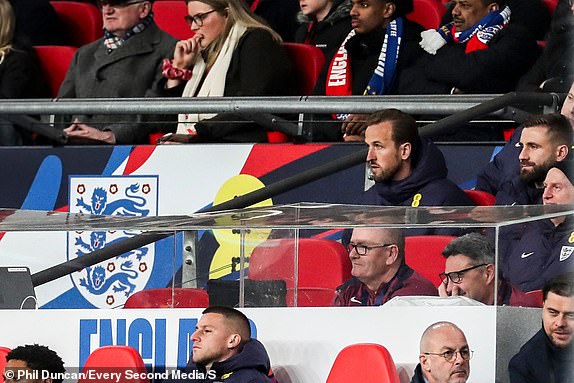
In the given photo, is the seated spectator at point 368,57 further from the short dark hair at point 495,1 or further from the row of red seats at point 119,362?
the row of red seats at point 119,362

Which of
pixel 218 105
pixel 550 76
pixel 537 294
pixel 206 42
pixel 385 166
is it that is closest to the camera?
pixel 537 294

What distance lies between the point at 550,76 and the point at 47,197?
95.3 inches

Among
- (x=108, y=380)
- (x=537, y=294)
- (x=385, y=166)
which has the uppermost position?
(x=385, y=166)

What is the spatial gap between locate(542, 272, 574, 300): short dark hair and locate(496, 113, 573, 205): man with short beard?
170 centimetres

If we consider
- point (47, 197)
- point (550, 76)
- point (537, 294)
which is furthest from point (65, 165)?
point (537, 294)

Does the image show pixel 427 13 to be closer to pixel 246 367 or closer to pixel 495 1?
pixel 495 1

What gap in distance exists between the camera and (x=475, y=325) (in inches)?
120

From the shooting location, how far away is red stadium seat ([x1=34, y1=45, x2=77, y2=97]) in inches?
279

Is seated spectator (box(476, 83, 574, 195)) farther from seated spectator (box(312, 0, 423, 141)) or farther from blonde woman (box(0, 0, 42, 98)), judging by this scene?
blonde woman (box(0, 0, 42, 98))

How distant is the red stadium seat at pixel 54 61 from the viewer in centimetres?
709

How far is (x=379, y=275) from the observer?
3131 millimetres

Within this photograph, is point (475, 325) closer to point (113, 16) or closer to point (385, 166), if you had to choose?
point (385, 166)

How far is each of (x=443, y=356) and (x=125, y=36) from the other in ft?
13.2

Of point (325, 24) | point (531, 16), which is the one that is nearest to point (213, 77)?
point (325, 24)
